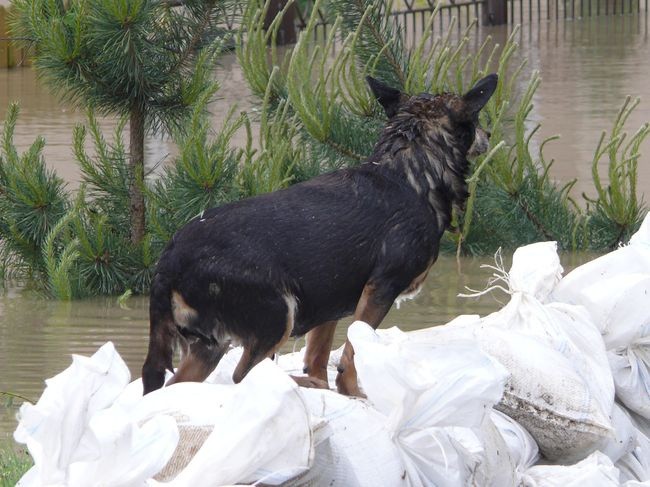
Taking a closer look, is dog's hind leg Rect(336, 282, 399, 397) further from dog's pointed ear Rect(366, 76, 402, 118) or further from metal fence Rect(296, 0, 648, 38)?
metal fence Rect(296, 0, 648, 38)

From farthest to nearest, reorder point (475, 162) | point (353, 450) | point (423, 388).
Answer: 1. point (475, 162)
2. point (353, 450)
3. point (423, 388)

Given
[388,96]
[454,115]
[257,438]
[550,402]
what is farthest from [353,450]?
[388,96]

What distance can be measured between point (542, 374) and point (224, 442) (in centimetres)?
147

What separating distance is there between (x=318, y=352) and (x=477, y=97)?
99 centimetres

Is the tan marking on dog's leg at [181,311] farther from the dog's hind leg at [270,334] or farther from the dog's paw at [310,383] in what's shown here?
the dog's paw at [310,383]

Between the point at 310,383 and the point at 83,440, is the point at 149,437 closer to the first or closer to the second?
the point at 83,440

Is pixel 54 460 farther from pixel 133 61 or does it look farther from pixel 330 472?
pixel 133 61

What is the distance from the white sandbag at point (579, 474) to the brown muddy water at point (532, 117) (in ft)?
6.82

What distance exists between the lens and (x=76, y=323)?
22.1ft

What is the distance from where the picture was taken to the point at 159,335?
154 inches

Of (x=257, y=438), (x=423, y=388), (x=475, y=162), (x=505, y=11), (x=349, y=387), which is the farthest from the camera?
(x=505, y=11)

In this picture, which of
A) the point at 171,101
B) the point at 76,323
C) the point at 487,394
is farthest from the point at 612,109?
the point at 487,394

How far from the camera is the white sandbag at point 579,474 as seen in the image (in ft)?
12.3

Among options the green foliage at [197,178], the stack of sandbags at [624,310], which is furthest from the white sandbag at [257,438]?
the green foliage at [197,178]
